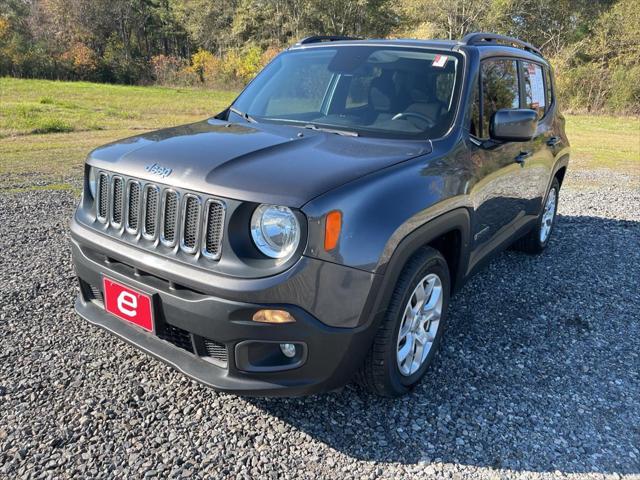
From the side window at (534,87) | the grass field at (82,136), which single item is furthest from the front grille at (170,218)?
the grass field at (82,136)

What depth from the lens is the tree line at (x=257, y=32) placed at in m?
27.2

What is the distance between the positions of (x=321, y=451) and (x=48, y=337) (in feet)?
6.38

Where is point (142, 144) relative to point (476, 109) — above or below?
below

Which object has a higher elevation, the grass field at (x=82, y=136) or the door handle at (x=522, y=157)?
the door handle at (x=522, y=157)

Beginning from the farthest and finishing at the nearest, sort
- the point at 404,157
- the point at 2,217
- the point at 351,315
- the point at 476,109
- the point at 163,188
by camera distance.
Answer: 1. the point at 2,217
2. the point at 476,109
3. the point at 404,157
4. the point at 163,188
5. the point at 351,315

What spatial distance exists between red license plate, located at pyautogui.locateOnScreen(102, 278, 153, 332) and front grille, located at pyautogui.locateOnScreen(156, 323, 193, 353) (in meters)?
0.05

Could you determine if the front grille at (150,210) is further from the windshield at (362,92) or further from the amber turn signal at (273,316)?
the windshield at (362,92)

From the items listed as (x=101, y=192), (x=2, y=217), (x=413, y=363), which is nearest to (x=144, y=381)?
(x=101, y=192)

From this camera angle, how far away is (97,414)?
8.19 feet

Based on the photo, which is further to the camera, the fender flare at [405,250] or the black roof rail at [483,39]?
the black roof rail at [483,39]

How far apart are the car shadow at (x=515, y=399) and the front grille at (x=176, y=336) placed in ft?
1.90

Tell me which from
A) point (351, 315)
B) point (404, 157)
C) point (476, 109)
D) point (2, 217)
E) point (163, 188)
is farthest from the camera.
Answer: point (2, 217)

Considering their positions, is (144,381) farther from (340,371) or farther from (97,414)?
(340,371)

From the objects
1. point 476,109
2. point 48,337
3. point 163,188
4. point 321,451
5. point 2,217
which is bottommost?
point 2,217
